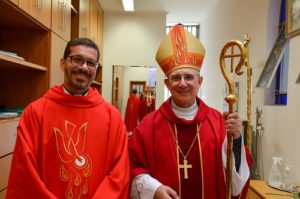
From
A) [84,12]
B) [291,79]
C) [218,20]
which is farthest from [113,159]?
[218,20]

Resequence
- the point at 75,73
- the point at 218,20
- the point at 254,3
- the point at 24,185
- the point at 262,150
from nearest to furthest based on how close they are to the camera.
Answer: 1. the point at 24,185
2. the point at 75,73
3. the point at 262,150
4. the point at 254,3
5. the point at 218,20

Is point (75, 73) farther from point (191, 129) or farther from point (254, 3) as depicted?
point (254, 3)

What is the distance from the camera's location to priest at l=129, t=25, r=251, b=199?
→ 1398 millimetres

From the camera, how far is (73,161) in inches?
54.2

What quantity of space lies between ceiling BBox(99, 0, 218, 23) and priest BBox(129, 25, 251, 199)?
362cm

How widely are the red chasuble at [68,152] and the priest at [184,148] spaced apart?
111mm

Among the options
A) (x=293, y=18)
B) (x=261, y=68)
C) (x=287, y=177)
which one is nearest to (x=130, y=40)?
(x=261, y=68)

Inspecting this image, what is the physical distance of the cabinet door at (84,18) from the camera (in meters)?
3.88

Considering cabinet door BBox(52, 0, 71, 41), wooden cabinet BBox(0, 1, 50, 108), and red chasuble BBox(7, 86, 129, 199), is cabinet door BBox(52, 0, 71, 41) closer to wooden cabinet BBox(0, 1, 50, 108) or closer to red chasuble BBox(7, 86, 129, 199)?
wooden cabinet BBox(0, 1, 50, 108)

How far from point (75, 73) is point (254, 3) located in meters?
2.52

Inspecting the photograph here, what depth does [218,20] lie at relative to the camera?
4875mm

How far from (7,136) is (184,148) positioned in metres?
1.24

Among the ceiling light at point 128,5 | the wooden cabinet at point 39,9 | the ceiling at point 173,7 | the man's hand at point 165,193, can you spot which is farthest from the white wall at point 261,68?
the wooden cabinet at point 39,9

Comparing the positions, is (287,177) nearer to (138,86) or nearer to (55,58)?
(55,58)
